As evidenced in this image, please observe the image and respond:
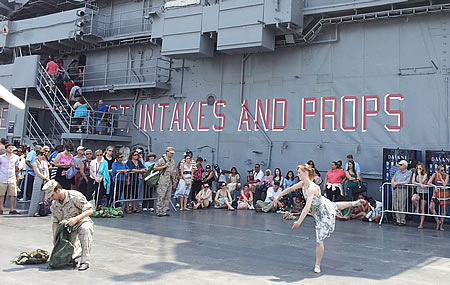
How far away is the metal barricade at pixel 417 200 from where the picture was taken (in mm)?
9516

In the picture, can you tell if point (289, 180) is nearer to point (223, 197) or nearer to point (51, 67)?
point (223, 197)

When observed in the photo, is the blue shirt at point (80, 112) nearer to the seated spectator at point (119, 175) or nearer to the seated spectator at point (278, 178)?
the seated spectator at point (119, 175)

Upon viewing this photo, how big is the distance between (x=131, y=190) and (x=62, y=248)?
230 inches

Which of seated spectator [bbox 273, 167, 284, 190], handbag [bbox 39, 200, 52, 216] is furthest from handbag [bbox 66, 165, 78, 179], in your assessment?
seated spectator [bbox 273, 167, 284, 190]

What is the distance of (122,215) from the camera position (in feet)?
32.9

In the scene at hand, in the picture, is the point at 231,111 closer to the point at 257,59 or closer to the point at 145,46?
the point at 257,59

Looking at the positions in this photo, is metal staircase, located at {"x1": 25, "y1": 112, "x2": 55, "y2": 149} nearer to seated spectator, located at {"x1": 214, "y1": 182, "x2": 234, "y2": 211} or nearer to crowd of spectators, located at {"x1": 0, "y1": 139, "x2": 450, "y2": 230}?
crowd of spectators, located at {"x1": 0, "y1": 139, "x2": 450, "y2": 230}

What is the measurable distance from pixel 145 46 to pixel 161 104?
2.83 m

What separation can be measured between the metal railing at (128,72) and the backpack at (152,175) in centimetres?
628

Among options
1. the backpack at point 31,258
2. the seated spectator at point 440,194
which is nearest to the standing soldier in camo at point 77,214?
the backpack at point 31,258

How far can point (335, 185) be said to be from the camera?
1106cm

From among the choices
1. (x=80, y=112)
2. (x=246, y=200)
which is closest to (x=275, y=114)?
(x=246, y=200)

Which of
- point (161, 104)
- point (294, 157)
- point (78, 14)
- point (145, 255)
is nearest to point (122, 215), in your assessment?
point (145, 255)

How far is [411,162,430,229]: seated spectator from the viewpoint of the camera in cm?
969
